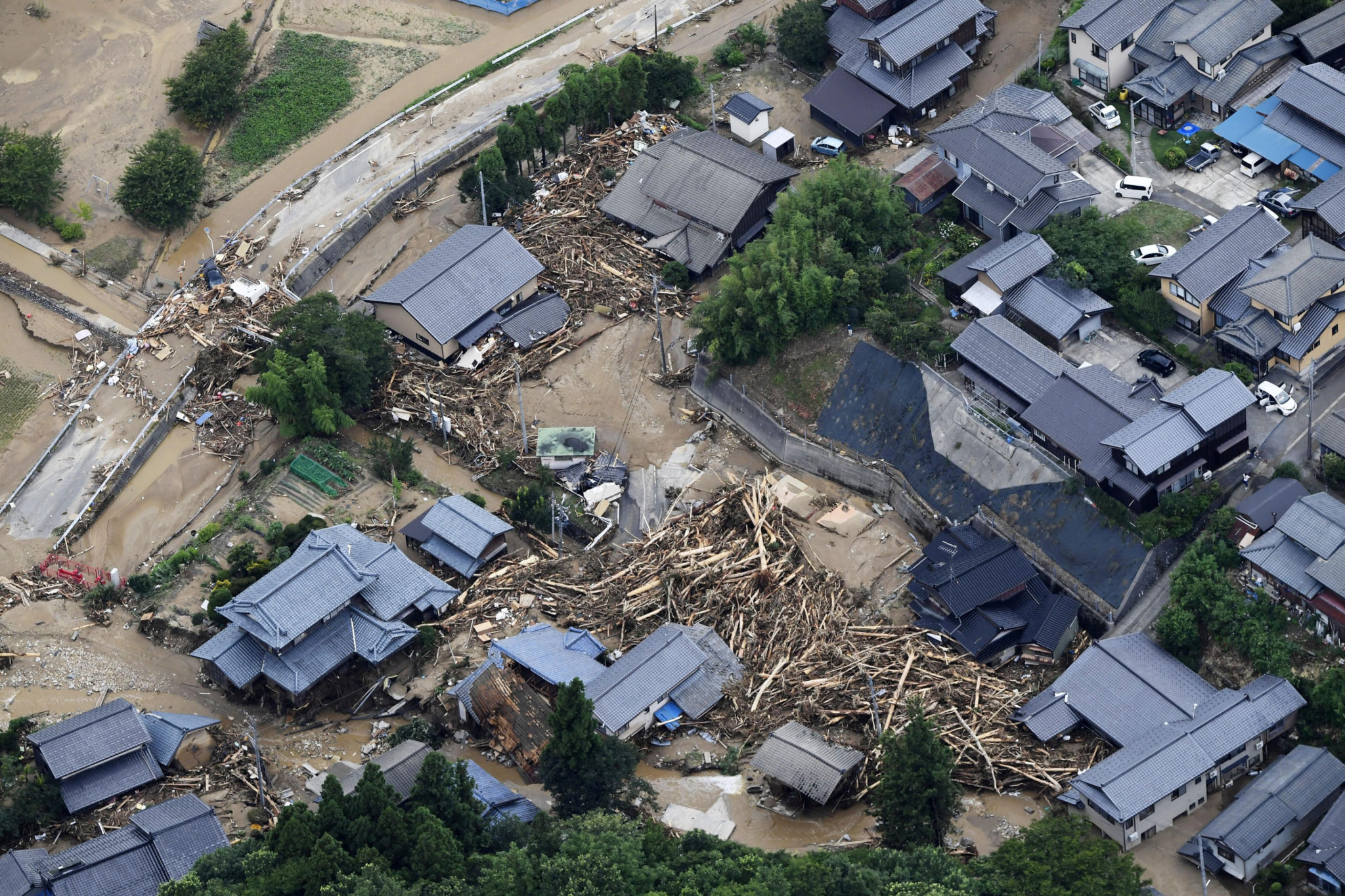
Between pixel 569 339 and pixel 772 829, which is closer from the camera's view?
pixel 772 829

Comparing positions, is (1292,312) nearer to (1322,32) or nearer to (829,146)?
(1322,32)

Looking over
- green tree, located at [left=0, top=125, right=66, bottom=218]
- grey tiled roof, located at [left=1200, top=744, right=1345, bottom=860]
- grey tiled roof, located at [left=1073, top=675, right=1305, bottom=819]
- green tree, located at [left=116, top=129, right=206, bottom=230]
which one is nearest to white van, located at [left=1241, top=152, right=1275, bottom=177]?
grey tiled roof, located at [left=1073, top=675, right=1305, bottom=819]

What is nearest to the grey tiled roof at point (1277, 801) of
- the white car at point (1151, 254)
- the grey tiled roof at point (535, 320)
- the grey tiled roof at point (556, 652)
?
the grey tiled roof at point (556, 652)

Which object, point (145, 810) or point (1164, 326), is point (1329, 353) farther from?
point (145, 810)

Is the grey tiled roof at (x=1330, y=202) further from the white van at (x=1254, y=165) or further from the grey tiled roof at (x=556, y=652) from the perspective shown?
the grey tiled roof at (x=556, y=652)

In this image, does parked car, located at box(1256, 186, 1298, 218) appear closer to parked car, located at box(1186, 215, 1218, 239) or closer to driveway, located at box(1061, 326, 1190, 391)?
parked car, located at box(1186, 215, 1218, 239)

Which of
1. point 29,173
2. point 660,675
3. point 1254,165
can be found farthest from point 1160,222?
point 29,173

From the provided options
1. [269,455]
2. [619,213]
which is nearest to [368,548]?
[269,455]
